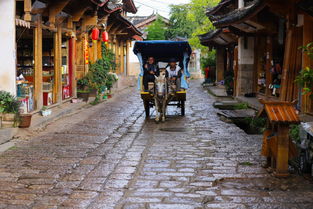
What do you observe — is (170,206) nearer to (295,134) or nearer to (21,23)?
(295,134)

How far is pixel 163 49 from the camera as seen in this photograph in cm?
1566

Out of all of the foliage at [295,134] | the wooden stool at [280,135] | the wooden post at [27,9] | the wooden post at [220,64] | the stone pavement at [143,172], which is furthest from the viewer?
the wooden post at [220,64]

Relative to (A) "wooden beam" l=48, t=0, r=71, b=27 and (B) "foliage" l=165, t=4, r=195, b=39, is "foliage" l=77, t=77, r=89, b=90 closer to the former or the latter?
(A) "wooden beam" l=48, t=0, r=71, b=27

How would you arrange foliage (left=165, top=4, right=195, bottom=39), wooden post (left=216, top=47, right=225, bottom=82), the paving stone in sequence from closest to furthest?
the paving stone, wooden post (left=216, top=47, right=225, bottom=82), foliage (left=165, top=4, right=195, bottom=39)

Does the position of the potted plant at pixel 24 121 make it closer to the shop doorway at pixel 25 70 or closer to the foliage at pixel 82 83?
the shop doorway at pixel 25 70

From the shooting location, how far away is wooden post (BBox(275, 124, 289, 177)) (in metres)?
6.84

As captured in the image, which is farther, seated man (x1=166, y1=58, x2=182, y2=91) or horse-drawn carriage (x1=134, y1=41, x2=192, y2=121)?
seated man (x1=166, y1=58, x2=182, y2=91)

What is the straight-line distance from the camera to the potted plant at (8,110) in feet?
35.0

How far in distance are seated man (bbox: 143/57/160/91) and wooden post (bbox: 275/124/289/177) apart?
8.07 meters

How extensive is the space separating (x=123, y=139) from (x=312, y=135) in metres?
4.92

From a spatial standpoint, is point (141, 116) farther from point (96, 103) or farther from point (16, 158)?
point (16, 158)

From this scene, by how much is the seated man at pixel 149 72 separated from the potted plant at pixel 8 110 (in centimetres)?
478

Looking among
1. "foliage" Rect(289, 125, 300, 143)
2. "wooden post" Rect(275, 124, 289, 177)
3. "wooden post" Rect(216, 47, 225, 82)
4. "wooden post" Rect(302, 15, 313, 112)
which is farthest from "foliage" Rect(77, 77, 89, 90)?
"wooden post" Rect(216, 47, 225, 82)

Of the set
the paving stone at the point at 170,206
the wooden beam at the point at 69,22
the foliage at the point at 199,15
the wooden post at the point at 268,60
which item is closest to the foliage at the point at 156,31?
the foliage at the point at 199,15
